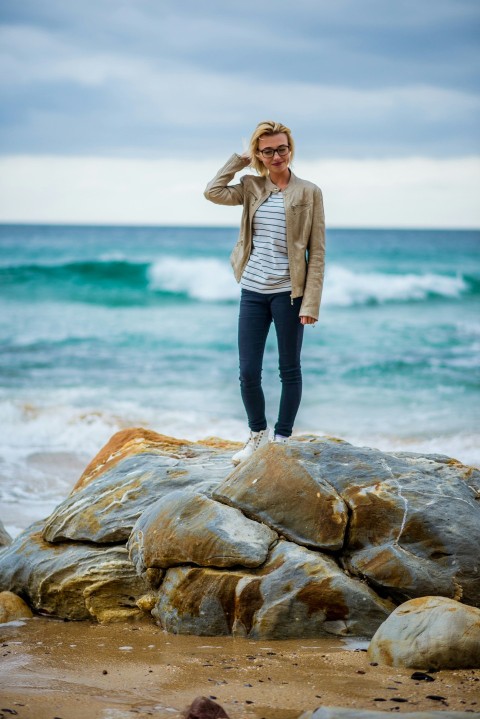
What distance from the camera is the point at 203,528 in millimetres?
4746

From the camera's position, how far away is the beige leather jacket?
17.8ft

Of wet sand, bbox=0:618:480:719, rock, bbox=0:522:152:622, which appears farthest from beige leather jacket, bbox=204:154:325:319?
wet sand, bbox=0:618:480:719

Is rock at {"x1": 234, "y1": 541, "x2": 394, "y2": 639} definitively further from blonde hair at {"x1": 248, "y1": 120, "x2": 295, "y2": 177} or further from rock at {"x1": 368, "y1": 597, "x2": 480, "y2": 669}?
blonde hair at {"x1": 248, "y1": 120, "x2": 295, "y2": 177}

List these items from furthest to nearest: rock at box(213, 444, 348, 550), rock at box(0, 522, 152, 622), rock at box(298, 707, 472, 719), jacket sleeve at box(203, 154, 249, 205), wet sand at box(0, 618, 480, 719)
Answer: jacket sleeve at box(203, 154, 249, 205), rock at box(0, 522, 152, 622), rock at box(213, 444, 348, 550), wet sand at box(0, 618, 480, 719), rock at box(298, 707, 472, 719)

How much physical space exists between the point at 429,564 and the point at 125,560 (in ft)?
5.82

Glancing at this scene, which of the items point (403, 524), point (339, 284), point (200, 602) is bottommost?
point (200, 602)

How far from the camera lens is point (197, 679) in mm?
3930

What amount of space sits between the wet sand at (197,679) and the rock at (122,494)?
0.83 metres

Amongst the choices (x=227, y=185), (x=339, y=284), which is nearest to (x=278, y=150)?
(x=227, y=185)

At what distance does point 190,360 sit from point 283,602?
45.4 feet

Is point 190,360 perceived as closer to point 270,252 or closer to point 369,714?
point 270,252

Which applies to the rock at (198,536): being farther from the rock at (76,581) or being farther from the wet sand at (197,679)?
the wet sand at (197,679)

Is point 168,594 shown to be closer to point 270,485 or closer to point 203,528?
point 203,528

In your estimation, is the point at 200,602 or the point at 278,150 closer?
the point at 200,602
